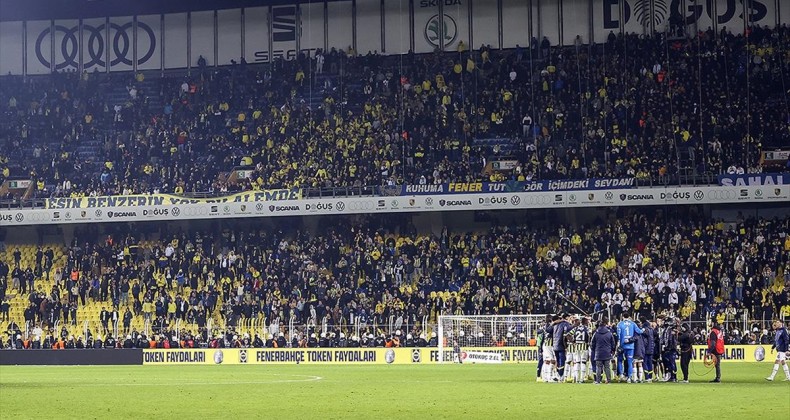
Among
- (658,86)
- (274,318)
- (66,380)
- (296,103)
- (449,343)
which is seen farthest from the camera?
(296,103)

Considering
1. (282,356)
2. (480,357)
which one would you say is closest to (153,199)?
(282,356)

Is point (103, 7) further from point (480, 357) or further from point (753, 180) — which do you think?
point (753, 180)

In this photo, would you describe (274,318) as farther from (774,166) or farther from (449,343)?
(774,166)

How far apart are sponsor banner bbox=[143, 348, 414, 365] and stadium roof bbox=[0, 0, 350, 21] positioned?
20.6m

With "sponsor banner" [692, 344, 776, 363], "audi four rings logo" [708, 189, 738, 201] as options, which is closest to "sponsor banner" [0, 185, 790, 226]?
"audi four rings logo" [708, 189, 738, 201]

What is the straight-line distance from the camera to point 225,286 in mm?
57531

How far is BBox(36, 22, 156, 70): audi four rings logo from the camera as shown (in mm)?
70562

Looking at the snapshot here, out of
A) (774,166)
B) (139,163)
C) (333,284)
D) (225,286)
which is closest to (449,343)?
(333,284)

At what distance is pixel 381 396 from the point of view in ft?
91.6

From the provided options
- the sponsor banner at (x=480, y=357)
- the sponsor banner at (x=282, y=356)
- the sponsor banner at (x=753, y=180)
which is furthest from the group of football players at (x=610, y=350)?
the sponsor banner at (x=753, y=180)

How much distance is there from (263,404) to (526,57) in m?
42.1

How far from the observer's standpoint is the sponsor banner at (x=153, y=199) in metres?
59.2

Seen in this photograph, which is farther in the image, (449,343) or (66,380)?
(449,343)

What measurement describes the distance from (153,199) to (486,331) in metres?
18.2
